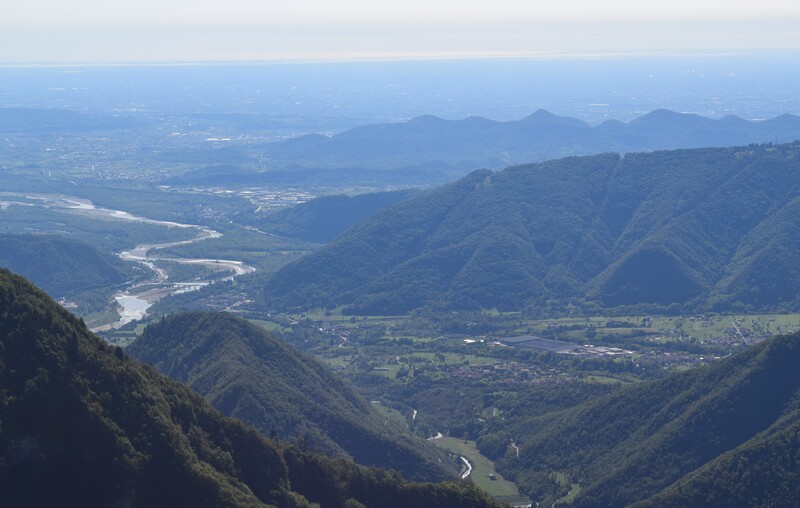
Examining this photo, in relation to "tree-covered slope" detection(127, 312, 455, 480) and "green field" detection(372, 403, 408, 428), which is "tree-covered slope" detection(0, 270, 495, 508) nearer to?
"tree-covered slope" detection(127, 312, 455, 480)

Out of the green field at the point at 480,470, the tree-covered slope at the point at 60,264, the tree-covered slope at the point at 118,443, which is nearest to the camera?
the tree-covered slope at the point at 118,443

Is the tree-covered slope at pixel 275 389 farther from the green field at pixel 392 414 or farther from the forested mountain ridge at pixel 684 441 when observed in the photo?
the forested mountain ridge at pixel 684 441

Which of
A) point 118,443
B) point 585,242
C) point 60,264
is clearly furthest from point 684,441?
point 60,264

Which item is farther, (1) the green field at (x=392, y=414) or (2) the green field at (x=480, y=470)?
(1) the green field at (x=392, y=414)


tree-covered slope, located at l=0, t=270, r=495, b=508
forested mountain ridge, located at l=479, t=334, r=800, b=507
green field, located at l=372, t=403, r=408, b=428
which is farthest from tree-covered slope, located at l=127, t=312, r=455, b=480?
tree-covered slope, located at l=0, t=270, r=495, b=508

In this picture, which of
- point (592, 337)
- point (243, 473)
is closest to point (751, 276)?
point (592, 337)

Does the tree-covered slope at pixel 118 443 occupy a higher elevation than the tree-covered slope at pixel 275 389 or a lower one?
higher

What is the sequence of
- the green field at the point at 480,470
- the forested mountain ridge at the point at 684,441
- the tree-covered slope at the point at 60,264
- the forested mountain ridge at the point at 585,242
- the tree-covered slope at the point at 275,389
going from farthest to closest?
the tree-covered slope at the point at 60,264 < the forested mountain ridge at the point at 585,242 < the green field at the point at 480,470 < the tree-covered slope at the point at 275,389 < the forested mountain ridge at the point at 684,441

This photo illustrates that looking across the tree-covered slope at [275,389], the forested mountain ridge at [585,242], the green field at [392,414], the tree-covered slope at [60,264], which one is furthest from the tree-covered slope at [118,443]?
the tree-covered slope at [60,264]
